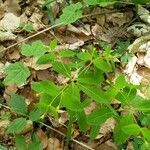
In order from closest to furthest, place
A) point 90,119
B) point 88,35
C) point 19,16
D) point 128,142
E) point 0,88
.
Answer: point 90,119 < point 128,142 < point 0,88 < point 88,35 < point 19,16

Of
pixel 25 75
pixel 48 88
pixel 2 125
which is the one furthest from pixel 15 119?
pixel 48 88

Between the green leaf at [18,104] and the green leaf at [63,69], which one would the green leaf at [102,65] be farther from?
the green leaf at [18,104]

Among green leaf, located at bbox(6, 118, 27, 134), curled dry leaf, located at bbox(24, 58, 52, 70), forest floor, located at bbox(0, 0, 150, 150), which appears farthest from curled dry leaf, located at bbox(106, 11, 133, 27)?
green leaf, located at bbox(6, 118, 27, 134)

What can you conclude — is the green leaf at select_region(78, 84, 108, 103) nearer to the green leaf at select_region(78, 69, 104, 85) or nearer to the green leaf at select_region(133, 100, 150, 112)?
the green leaf at select_region(78, 69, 104, 85)

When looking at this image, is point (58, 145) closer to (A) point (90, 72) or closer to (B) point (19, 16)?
Answer: (A) point (90, 72)

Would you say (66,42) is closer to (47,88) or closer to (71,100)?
(47,88)

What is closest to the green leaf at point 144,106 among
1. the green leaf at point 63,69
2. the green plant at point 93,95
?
the green plant at point 93,95
